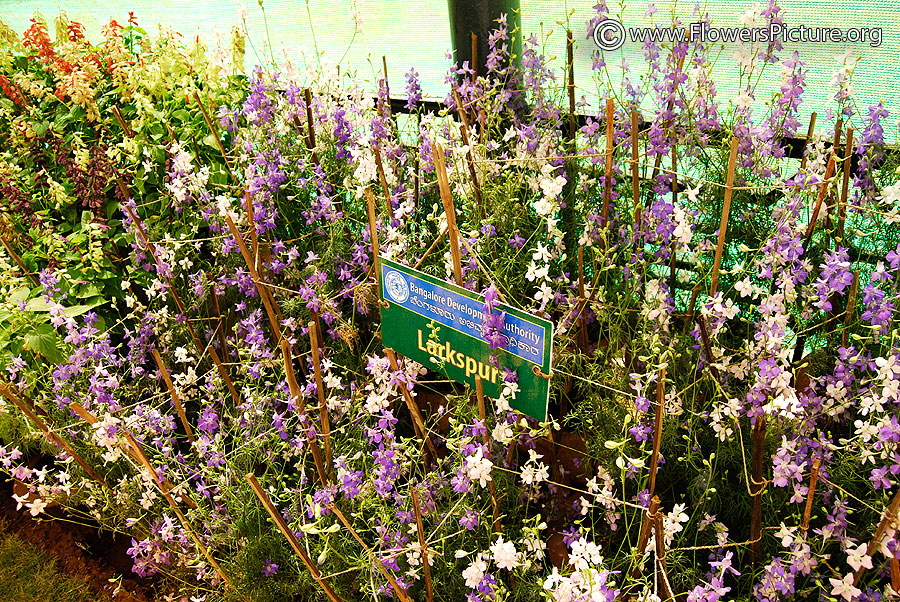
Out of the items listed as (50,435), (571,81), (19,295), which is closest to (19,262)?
(19,295)

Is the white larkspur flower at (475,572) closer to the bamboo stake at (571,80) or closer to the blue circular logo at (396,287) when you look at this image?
the blue circular logo at (396,287)

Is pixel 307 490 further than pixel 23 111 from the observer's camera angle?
No

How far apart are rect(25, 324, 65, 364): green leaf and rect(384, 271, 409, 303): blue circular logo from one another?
4.10ft

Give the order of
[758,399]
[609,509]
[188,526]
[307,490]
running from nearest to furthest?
[758,399]
[609,509]
[188,526]
[307,490]

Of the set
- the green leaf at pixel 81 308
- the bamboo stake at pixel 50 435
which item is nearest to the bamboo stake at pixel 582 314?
the bamboo stake at pixel 50 435

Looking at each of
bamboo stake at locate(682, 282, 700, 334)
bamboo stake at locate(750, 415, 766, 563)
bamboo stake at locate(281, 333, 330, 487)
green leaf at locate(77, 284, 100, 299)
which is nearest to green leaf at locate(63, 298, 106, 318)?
green leaf at locate(77, 284, 100, 299)

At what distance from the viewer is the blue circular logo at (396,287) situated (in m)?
1.54

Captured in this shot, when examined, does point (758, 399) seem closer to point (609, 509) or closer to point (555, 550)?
point (609, 509)

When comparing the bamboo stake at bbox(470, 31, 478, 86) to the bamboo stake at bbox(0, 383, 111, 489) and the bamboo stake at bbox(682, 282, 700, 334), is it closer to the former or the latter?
the bamboo stake at bbox(682, 282, 700, 334)

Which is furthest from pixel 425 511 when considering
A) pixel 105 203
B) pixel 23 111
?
pixel 23 111

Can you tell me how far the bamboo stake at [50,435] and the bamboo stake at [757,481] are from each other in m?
1.62

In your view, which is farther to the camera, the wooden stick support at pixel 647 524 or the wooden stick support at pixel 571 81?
the wooden stick support at pixel 571 81

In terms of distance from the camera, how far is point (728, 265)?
1.90 metres

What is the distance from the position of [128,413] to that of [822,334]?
186 cm
